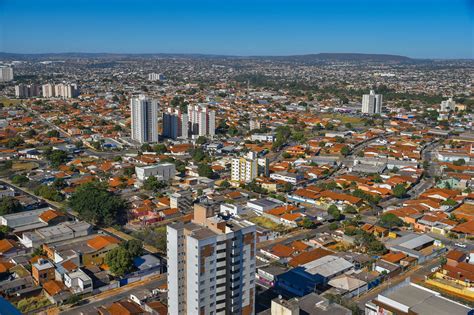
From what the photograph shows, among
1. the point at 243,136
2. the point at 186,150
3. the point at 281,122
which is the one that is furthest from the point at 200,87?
the point at 186,150

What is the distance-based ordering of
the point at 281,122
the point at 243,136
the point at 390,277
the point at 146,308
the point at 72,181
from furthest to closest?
the point at 281,122 < the point at 243,136 < the point at 72,181 < the point at 390,277 < the point at 146,308

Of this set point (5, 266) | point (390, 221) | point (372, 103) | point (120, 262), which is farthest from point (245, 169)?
point (372, 103)

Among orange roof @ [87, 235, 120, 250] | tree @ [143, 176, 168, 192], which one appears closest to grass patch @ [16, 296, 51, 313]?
orange roof @ [87, 235, 120, 250]

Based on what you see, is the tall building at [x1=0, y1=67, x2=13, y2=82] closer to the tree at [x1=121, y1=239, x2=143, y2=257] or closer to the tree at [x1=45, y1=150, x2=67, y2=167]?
the tree at [x1=45, y1=150, x2=67, y2=167]

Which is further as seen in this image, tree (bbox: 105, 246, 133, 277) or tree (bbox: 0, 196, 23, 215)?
tree (bbox: 0, 196, 23, 215)

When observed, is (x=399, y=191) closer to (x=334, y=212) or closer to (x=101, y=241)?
(x=334, y=212)

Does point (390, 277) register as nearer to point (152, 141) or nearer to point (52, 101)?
point (152, 141)

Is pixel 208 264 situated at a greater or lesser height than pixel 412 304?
greater
